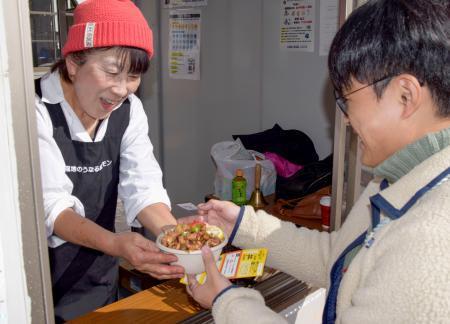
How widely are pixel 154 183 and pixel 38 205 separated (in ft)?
3.18

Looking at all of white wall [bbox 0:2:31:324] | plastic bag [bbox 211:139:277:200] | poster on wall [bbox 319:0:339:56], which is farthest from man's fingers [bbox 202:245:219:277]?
poster on wall [bbox 319:0:339:56]

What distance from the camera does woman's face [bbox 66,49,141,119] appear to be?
4.75 ft

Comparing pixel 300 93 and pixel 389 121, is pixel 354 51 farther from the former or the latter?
pixel 300 93

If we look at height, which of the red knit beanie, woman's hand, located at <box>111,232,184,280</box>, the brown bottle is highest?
the red knit beanie

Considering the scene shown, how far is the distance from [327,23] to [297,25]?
0.69ft

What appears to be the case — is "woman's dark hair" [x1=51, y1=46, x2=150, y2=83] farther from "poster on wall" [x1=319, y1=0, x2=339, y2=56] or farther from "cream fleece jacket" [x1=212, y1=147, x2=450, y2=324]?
"poster on wall" [x1=319, y1=0, x2=339, y2=56]

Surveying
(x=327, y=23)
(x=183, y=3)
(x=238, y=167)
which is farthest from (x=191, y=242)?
(x=183, y=3)

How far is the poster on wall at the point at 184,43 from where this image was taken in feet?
11.8

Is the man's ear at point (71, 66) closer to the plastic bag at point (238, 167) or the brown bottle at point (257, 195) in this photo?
the brown bottle at point (257, 195)

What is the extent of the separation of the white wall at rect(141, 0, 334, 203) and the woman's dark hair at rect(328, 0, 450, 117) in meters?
1.93

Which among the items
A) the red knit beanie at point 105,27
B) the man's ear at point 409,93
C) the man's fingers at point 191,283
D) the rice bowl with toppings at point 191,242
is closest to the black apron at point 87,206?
the red knit beanie at point 105,27

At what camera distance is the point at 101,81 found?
4.82 ft

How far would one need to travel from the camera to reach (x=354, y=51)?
2.89 ft

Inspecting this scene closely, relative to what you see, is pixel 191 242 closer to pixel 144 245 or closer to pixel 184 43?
pixel 144 245
